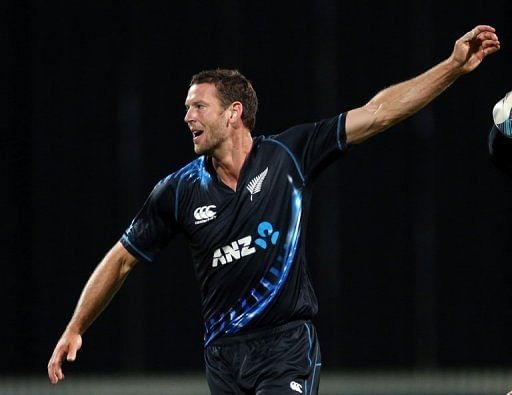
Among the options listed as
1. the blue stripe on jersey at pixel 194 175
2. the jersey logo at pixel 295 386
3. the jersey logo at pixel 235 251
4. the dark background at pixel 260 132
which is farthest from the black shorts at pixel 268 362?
the dark background at pixel 260 132

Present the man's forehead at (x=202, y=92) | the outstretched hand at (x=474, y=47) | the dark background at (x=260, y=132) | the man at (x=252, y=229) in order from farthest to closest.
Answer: the dark background at (x=260, y=132), the man's forehead at (x=202, y=92), the man at (x=252, y=229), the outstretched hand at (x=474, y=47)

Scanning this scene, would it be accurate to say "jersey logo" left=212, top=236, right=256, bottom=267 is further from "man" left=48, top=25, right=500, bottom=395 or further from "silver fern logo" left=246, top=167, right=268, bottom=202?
"silver fern logo" left=246, top=167, right=268, bottom=202

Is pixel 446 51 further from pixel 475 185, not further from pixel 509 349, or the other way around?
pixel 509 349

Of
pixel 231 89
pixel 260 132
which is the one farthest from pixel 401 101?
pixel 260 132

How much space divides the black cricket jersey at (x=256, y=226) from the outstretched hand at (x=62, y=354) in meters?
0.51

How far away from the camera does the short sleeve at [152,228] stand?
4363 mm

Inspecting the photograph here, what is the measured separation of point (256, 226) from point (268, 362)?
499mm

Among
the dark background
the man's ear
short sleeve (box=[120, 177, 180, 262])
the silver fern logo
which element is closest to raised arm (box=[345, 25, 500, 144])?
the silver fern logo

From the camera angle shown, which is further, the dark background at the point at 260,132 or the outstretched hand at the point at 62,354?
the dark background at the point at 260,132

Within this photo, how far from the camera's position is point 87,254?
28.5 feet

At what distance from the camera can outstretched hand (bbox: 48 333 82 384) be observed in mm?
4227

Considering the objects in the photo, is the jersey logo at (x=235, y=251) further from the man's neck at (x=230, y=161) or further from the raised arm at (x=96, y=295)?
the raised arm at (x=96, y=295)

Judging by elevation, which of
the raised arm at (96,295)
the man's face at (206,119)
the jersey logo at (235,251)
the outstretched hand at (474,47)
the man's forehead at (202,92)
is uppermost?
the outstretched hand at (474,47)

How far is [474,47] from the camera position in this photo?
13.3 feet
